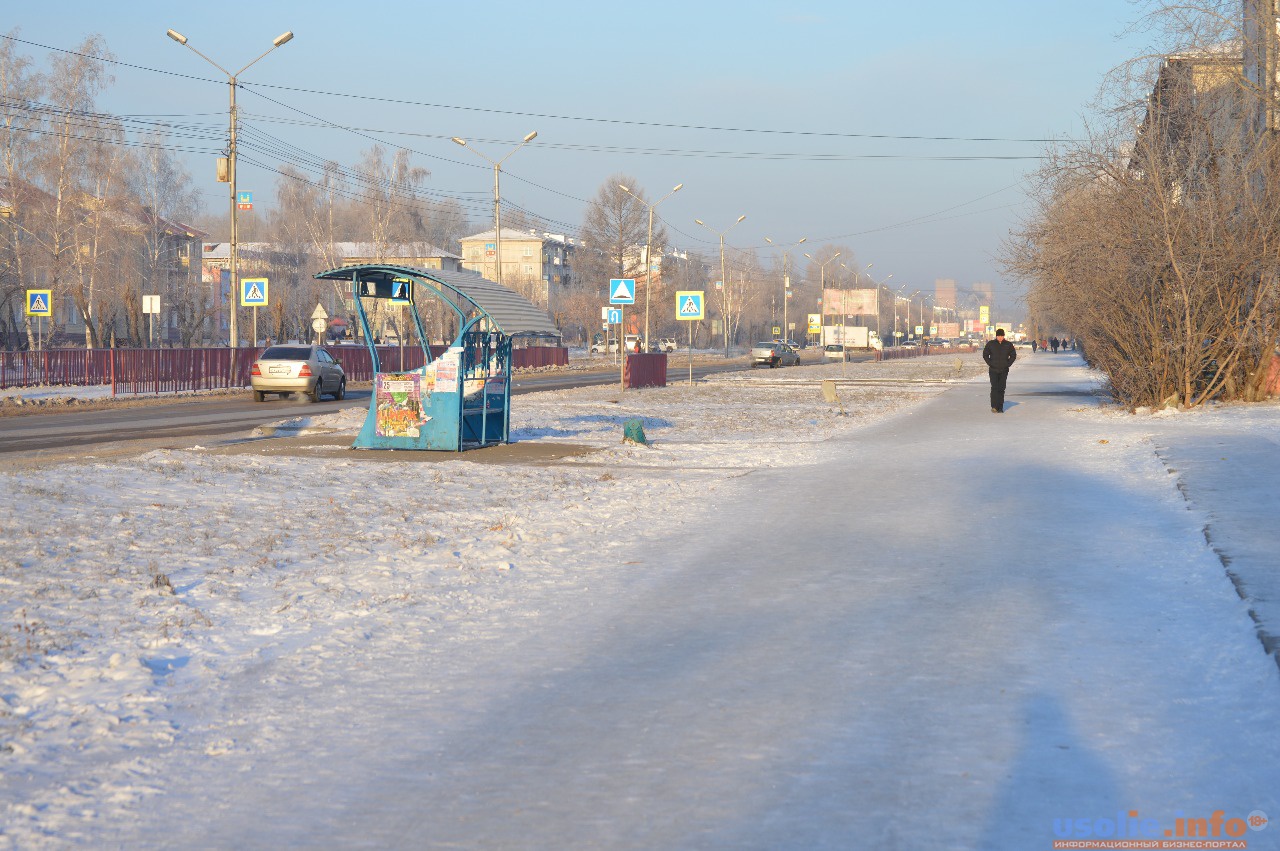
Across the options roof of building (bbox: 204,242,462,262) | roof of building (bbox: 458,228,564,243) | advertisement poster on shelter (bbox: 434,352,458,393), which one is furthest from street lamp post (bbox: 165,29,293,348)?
roof of building (bbox: 458,228,564,243)

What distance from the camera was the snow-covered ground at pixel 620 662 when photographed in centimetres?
473

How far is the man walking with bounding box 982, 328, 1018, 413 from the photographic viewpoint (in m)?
28.7

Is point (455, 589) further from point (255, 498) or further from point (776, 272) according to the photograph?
point (776, 272)

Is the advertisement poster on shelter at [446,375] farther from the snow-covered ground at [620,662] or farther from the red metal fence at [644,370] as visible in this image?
the red metal fence at [644,370]

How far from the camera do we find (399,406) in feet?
62.3

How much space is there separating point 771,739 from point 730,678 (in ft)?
3.49

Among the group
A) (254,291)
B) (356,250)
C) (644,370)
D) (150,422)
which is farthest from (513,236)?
(150,422)

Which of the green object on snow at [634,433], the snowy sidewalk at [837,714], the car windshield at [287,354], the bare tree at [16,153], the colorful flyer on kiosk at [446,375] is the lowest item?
the snowy sidewalk at [837,714]

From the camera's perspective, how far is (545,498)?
45.8 ft

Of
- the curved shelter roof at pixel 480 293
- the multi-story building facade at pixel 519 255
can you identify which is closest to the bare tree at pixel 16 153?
the curved shelter roof at pixel 480 293

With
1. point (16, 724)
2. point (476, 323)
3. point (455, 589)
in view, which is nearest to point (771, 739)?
point (16, 724)

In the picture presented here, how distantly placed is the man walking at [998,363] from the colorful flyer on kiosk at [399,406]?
1428 cm

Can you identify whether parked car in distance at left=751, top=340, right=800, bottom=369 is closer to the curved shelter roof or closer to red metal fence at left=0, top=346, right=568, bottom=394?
red metal fence at left=0, top=346, right=568, bottom=394

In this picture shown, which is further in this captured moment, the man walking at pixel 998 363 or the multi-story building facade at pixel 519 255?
the multi-story building facade at pixel 519 255
